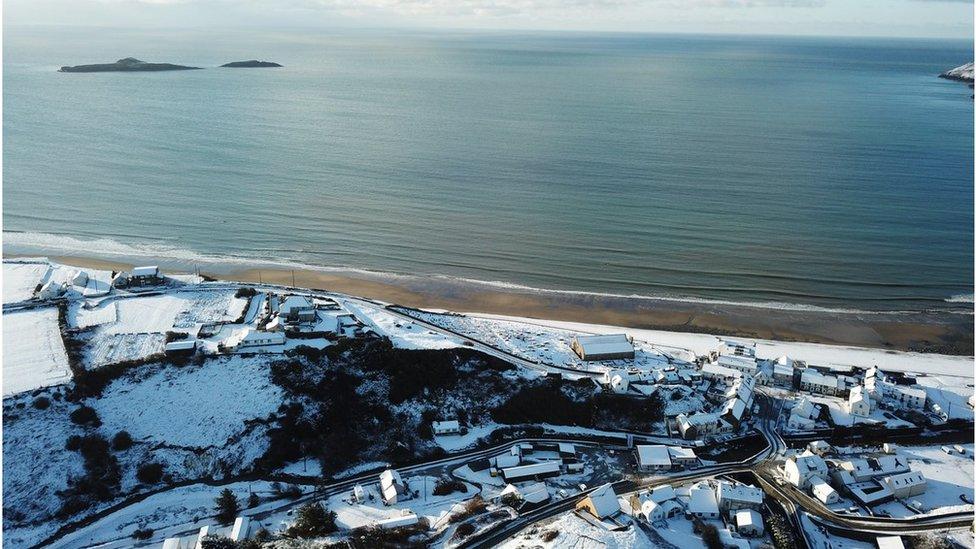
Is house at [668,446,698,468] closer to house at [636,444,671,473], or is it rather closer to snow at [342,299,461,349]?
house at [636,444,671,473]

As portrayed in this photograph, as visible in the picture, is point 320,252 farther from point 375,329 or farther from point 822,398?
point 822,398

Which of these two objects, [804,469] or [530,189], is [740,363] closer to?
[804,469]

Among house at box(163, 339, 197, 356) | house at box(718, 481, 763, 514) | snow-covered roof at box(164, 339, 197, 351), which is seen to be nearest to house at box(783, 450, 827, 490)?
house at box(718, 481, 763, 514)

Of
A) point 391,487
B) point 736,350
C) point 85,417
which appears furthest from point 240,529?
point 736,350

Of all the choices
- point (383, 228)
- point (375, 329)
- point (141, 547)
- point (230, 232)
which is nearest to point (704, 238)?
point (383, 228)

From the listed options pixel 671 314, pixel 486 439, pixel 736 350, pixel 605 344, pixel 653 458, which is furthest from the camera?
pixel 671 314

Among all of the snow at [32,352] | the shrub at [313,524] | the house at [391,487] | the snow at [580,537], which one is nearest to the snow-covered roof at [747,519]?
the snow at [580,537]
